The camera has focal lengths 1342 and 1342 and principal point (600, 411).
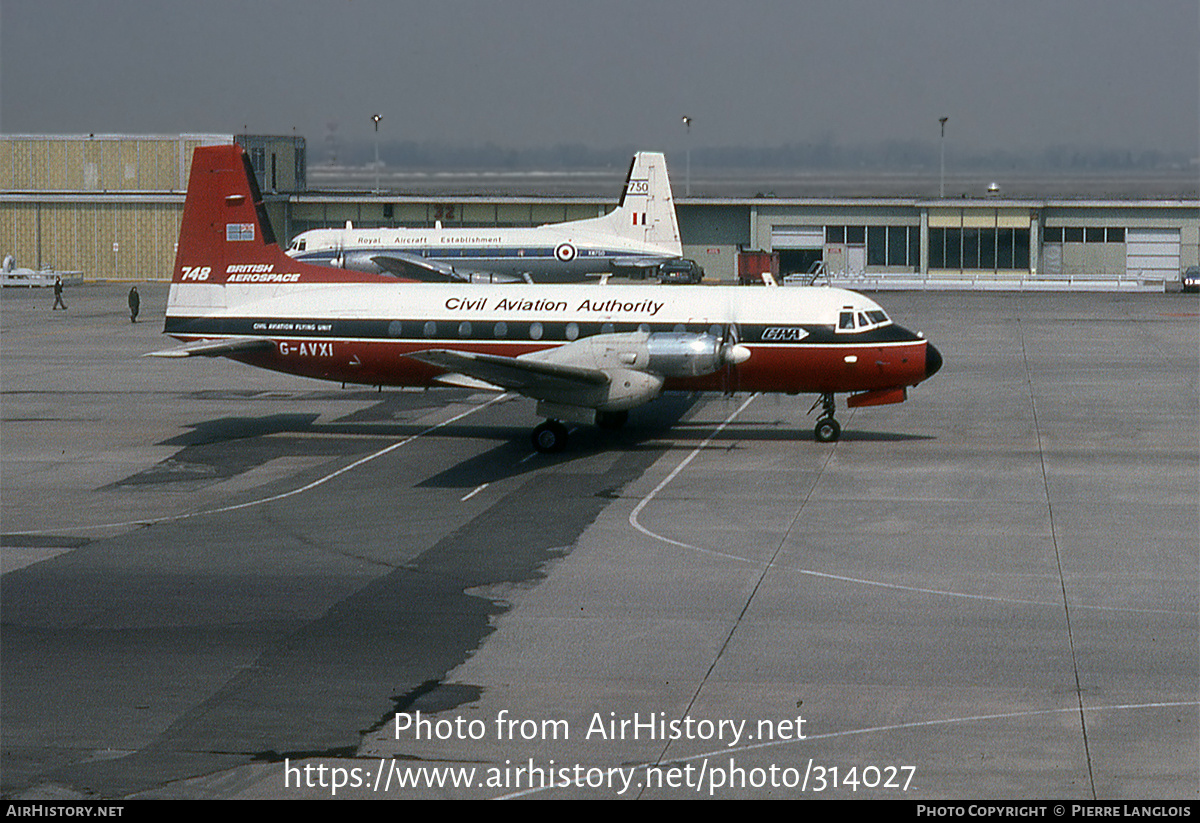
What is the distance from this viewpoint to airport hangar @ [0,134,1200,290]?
91688 mm

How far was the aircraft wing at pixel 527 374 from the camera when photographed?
98.2 feet

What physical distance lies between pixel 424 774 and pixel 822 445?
20.9 meters

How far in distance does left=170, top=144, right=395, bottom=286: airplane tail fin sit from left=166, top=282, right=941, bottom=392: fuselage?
0.41 meters

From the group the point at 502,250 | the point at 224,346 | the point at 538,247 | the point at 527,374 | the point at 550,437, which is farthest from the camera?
the point at 502,250

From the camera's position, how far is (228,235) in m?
36.0

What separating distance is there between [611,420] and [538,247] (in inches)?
1487

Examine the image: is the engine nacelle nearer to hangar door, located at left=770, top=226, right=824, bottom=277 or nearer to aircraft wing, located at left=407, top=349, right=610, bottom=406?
aircraft wing, located at left=407, top=349, right=610, bottom=406

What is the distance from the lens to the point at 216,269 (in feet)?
116

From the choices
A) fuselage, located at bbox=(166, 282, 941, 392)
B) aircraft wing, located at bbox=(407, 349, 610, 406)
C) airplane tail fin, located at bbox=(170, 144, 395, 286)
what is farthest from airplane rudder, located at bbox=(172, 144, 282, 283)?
aircraft wing, located at bbox=(407, 349, 610, 406)

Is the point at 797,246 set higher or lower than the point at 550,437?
higher

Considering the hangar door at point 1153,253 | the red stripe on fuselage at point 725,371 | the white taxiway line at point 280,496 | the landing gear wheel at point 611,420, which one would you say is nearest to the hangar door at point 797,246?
the hangar door at point 1153,253

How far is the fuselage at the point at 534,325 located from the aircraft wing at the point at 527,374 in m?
2.30

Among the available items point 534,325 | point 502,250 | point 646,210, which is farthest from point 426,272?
point 534,325

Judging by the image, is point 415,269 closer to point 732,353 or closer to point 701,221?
point 701,221
